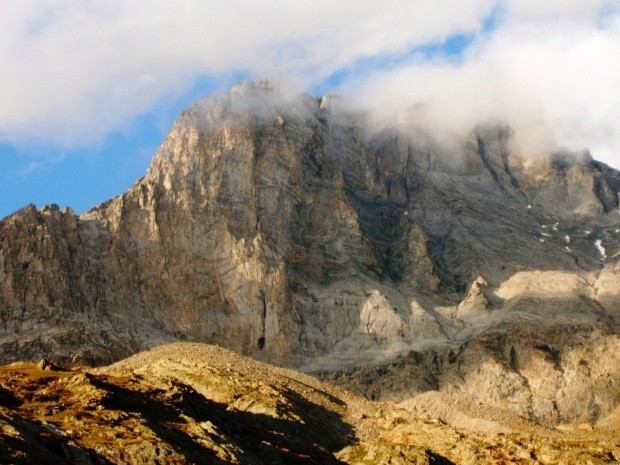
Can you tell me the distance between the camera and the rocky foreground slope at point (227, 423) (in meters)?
50.5

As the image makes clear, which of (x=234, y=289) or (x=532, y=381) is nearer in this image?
(x=532, y=381)

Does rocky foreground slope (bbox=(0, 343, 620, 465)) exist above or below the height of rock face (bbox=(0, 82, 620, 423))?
below

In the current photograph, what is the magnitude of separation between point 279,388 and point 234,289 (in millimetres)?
99451

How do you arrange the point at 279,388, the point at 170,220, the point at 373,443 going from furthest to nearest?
the point at 170,220 → the point at 279,388 → the point at 373,443

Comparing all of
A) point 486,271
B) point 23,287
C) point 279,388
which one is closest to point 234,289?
point 23,287

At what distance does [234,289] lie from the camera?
179750 mm

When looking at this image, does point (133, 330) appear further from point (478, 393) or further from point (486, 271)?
point (486, 271)

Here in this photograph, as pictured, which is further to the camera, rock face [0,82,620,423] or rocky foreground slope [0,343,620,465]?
rock face [0,82,620,423]

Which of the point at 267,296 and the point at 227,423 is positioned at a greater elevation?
the point at 267,296

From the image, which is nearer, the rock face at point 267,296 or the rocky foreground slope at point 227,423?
the rocky foreground slope at point 227,423

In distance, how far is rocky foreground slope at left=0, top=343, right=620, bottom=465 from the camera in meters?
50.5

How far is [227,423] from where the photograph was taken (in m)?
65.1

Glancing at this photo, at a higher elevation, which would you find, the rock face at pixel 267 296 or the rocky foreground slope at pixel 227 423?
the rock face at pixel 267 296

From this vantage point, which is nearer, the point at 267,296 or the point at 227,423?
the point at 227,423
